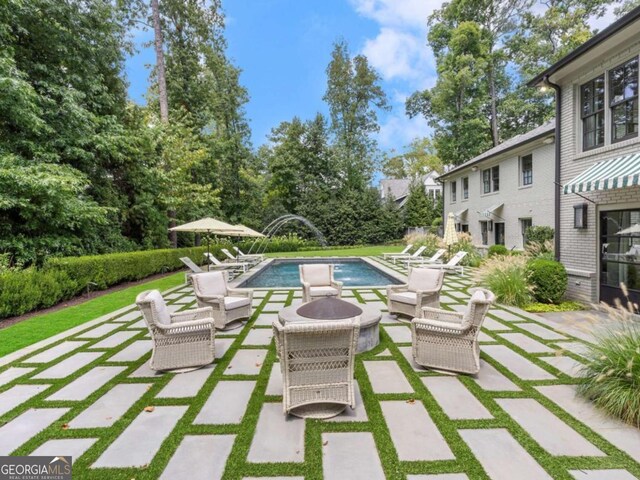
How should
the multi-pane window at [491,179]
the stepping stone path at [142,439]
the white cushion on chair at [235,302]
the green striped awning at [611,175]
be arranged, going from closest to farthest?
the stepping stone path at [142,439] → the green striped awning at [611,175] → the white cushion on chair at [235,302] → the multi-pane window at [491,179]

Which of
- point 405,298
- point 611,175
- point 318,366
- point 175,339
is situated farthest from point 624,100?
point 175,339

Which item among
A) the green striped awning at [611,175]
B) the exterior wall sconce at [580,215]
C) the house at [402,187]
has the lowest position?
the exterior wall sconce at [580,215]

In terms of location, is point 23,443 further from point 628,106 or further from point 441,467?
point 628,106

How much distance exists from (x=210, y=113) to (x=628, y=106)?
2215 cm

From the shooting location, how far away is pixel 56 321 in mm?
6727

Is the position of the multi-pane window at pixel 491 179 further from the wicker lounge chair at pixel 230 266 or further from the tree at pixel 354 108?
the tree at pixel 354 108

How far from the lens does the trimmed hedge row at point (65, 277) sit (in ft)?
23.3

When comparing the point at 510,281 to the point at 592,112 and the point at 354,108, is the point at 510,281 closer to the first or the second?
the point at 592,112

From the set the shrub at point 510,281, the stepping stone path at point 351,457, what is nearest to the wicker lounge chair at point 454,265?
the shrub at point 510,281

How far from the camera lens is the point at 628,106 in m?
6.61

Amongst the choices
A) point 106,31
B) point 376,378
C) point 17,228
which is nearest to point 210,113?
Result: point 106,31

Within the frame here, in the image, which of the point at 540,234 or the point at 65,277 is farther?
the point at 540,234

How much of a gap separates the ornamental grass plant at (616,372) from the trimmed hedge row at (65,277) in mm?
10407

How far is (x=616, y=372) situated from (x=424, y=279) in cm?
350
